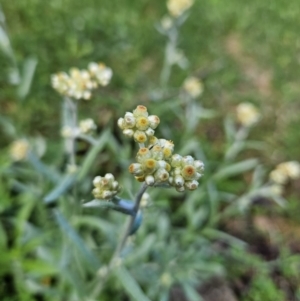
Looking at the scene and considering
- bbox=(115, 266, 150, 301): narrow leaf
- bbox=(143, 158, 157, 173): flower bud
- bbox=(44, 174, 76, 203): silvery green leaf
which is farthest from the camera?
bbox=(44, 174, 76, 203): silvery green leaf

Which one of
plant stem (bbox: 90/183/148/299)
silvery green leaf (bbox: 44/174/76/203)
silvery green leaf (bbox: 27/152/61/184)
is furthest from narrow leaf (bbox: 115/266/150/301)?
silvery green leaf (bbox: 27/152/61/184)

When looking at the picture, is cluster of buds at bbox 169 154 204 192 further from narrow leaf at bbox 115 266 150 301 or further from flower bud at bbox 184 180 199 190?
narrow leaf at bbox 115 266 150 301

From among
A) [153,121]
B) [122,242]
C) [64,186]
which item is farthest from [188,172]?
[64,186]

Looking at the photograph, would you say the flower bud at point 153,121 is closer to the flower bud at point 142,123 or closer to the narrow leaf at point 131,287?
the flower bud at point 142,123

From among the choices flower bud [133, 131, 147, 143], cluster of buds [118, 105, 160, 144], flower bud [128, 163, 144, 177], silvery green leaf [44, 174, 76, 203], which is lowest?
flower bud [128, 163, 144, 177]

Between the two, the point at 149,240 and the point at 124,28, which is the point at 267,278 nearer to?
the point at 149,240

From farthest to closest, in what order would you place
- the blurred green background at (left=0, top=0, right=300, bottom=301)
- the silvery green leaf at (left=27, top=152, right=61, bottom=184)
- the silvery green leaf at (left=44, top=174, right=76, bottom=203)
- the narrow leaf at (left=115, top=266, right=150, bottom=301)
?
the blurred green background at (left=0, top=0, right=300, bottom=301) < the silvery green leaf at (left=27, top=152, right=61, bottom=184) < the silvery green leaf at (left=44, top=174, right=76, bottom=203) < the narrow leaf at (left=115, top=266, right=150, bottom=301)

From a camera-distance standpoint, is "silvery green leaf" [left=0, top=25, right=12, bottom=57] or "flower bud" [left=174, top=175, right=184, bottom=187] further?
"silvery green leaf" [left=0, top=25, right=12, bottom=57]

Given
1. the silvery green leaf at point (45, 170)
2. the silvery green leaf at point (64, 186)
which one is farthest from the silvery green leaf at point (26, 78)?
the silvery green leaf at point (64, 186)

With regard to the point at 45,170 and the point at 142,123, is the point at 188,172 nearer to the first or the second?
the point at 142,123
